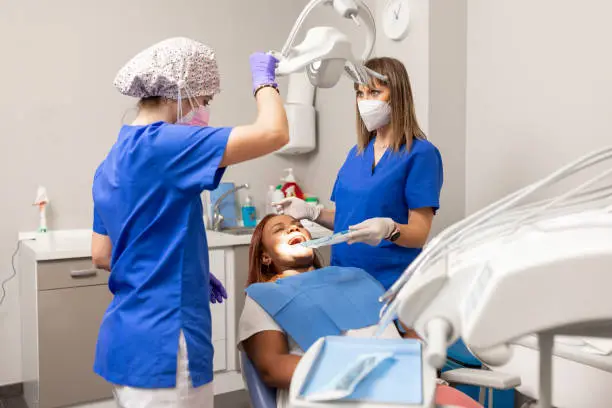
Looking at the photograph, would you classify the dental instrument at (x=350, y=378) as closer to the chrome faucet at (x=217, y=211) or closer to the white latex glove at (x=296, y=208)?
the white latex glove at (x=296, y=208)

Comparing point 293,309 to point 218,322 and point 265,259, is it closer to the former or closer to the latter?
point 265,259

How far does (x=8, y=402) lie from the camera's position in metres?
2.72

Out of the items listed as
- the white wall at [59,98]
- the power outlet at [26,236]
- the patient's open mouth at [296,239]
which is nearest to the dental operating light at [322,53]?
the patient's open mouth at [296,239]

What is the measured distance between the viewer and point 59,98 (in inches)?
112

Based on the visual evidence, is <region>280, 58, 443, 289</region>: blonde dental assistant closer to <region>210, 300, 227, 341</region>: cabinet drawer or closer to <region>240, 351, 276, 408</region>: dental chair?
<region>240, 351, 276, 408</region>: dental chair

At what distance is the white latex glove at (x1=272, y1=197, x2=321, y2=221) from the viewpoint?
6.29 feet

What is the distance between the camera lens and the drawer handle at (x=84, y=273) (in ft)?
7.89

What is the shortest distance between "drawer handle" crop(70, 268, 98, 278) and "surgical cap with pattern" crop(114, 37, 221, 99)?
1.28 meters

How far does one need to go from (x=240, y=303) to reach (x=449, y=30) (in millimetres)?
1571

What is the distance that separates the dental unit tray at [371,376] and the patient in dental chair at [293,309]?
0.56 meters

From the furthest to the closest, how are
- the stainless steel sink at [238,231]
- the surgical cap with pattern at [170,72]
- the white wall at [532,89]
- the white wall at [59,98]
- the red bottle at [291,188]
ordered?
the red bottle at [291,188] → the stainless steel sink at [238,231] → the white wall at [59,98] → the white wall at [532,89] → the surgical cap with pattern at [170,72]

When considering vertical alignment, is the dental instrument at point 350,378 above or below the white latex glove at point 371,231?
below

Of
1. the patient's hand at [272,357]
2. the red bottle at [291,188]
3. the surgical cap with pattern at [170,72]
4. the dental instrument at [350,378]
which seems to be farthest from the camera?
the red bottle at [291,188]

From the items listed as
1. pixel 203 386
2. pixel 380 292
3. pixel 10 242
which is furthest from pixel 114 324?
pixel 10 242
